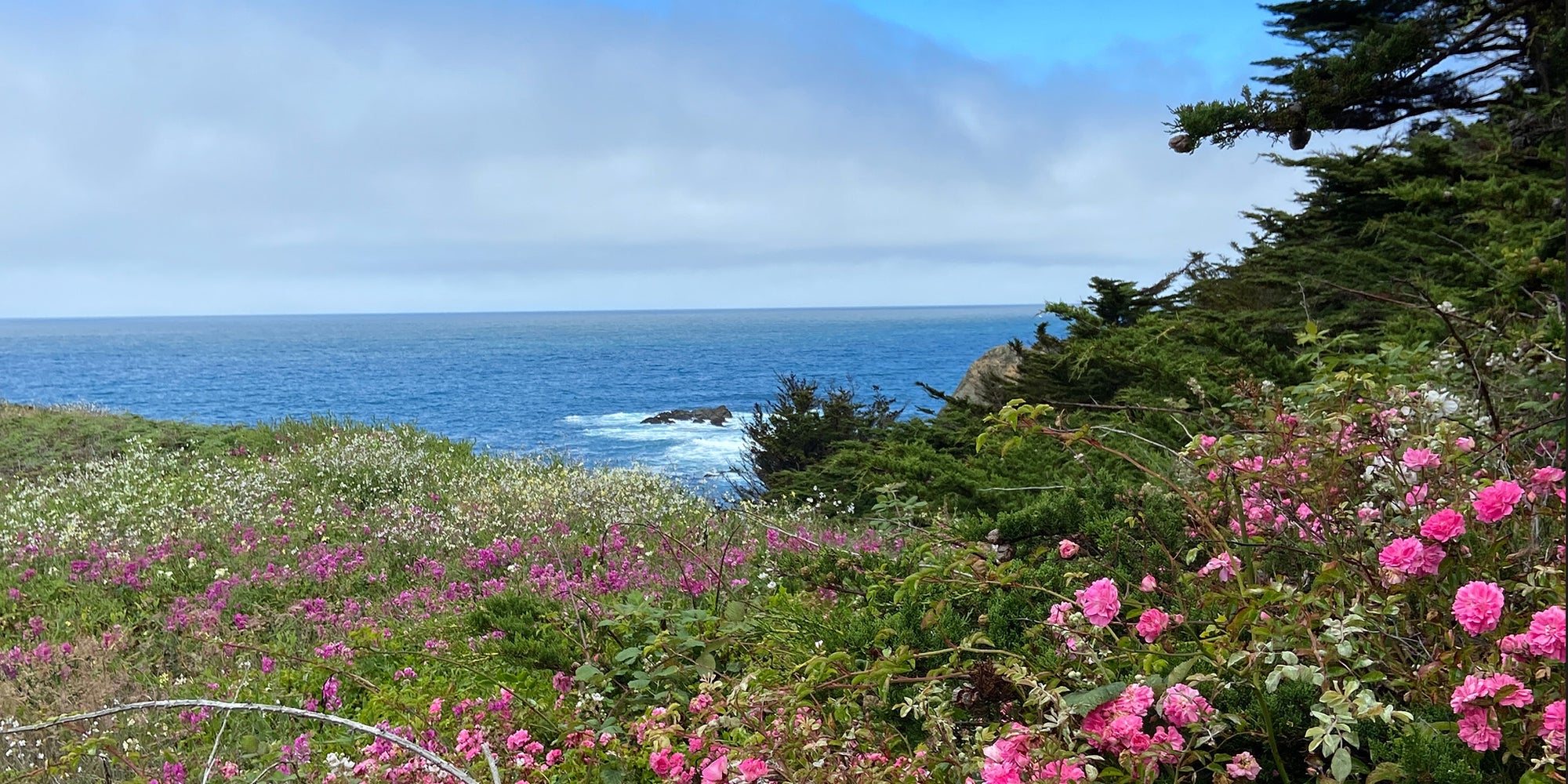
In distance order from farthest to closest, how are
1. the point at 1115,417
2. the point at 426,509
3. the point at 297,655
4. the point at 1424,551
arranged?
1. the point at 426,509
2. the point at 1115,417
3. the point at 297,655
4. the point at 1424,551

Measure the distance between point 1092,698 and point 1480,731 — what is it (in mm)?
673

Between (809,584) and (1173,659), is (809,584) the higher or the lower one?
the lower one

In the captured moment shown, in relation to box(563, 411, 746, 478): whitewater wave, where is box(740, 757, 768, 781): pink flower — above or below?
above

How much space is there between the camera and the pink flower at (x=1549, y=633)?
5.00 feet

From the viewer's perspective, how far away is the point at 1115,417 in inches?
292

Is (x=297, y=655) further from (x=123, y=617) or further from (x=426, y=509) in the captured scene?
(x=426, y=509)

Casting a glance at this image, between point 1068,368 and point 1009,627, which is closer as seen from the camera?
point 1009,627

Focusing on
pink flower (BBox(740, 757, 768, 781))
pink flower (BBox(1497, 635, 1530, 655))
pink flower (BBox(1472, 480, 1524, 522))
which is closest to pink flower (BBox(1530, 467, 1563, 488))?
pink flower (BBox(1472, 480, 1524, 522))

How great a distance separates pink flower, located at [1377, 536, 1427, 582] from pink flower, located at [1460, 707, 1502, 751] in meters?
0.37

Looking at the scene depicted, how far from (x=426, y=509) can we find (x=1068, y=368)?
6561 mm

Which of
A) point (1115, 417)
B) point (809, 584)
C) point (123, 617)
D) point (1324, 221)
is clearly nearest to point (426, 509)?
point (123, 617)

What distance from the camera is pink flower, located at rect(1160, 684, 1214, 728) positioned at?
1.79 metres

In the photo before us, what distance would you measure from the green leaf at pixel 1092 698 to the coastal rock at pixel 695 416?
30.4 meters

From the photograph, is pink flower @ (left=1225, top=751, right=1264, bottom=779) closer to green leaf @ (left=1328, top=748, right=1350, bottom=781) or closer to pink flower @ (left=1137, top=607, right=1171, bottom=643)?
green leaf @ (left=1328, top=748, right=1350, bottom=781)
